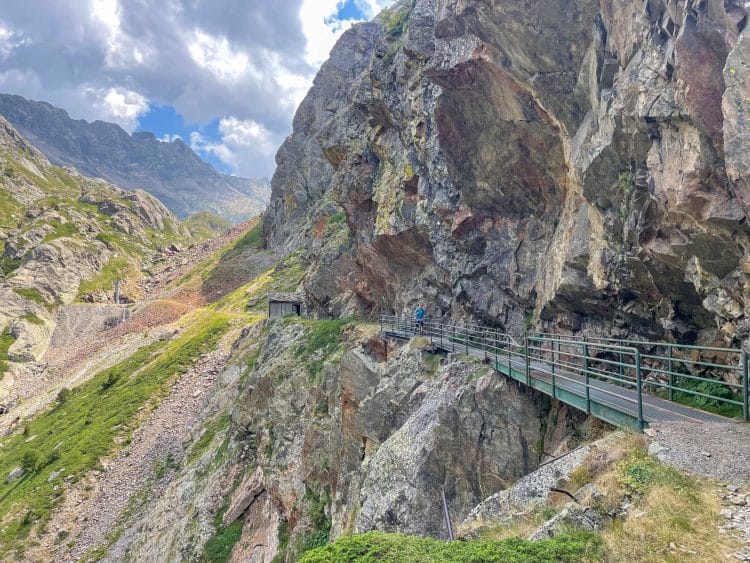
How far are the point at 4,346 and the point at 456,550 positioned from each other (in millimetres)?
87181

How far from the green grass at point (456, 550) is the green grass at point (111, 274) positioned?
101630mm

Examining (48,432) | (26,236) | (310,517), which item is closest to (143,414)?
(48,432)

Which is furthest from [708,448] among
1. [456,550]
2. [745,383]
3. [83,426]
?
[83,426]

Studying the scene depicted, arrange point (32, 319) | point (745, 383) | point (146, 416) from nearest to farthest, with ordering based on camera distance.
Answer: point (745, 383) → point (146, 416) → point (32, 319)

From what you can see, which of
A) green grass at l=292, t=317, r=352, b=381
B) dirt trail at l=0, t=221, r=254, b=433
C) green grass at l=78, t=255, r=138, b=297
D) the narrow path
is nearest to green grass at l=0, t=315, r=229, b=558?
dirt trail at l=0, t=221, r=254, b=433

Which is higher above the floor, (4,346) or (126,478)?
(4,346)

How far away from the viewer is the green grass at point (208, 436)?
3175cm

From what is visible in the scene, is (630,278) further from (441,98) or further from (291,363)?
(291,363)

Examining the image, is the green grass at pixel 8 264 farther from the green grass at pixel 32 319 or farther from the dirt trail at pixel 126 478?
the dirt trail at pixel 126 478

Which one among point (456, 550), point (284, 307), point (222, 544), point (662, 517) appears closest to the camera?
point (662, 517)

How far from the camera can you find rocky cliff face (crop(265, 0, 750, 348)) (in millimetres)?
9875

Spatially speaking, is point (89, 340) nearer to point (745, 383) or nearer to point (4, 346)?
point (4, 346)

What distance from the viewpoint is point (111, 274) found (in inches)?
3959

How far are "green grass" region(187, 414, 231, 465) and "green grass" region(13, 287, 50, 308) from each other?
67806 millimetres
